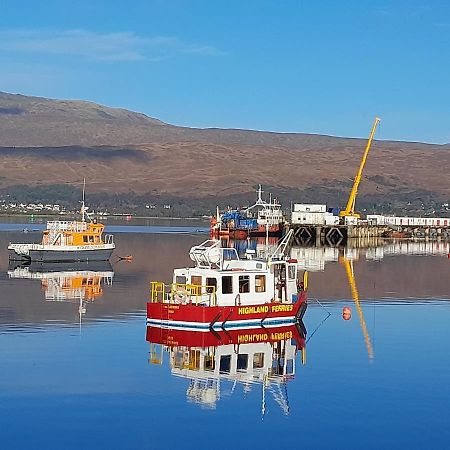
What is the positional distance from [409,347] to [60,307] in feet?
58.4

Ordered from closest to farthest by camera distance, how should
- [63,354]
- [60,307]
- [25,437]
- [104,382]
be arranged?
[25,437], [104,382], [63,354], [60,307]

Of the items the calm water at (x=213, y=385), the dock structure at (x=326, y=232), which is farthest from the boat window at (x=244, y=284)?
the dock structure at (x=326, y=232)

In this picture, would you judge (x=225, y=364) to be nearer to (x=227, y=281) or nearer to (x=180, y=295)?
(x=180, y=295)

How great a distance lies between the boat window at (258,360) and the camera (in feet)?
101

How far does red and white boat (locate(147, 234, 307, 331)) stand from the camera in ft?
116

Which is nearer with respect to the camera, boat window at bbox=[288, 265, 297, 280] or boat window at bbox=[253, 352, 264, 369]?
boat window at bbox=[253, 352, 264, 369]

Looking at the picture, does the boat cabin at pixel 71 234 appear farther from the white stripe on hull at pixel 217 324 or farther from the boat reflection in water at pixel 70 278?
the white stripe on hull at pixel 217 324

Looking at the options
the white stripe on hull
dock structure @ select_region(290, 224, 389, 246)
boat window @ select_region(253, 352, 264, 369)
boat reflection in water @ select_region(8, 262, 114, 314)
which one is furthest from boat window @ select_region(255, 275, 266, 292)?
dock structure @ select_region(290, 224, 389, 246)

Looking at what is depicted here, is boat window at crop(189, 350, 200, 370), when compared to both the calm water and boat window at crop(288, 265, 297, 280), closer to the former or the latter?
the calm water

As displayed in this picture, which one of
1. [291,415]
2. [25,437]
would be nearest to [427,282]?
[291,415]

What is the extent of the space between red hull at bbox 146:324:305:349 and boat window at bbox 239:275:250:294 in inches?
64.8

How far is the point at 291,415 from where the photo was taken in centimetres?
2464

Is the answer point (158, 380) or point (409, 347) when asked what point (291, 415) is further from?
point (409, 347)

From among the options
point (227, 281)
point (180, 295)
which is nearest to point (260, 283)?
point (227, 281)
